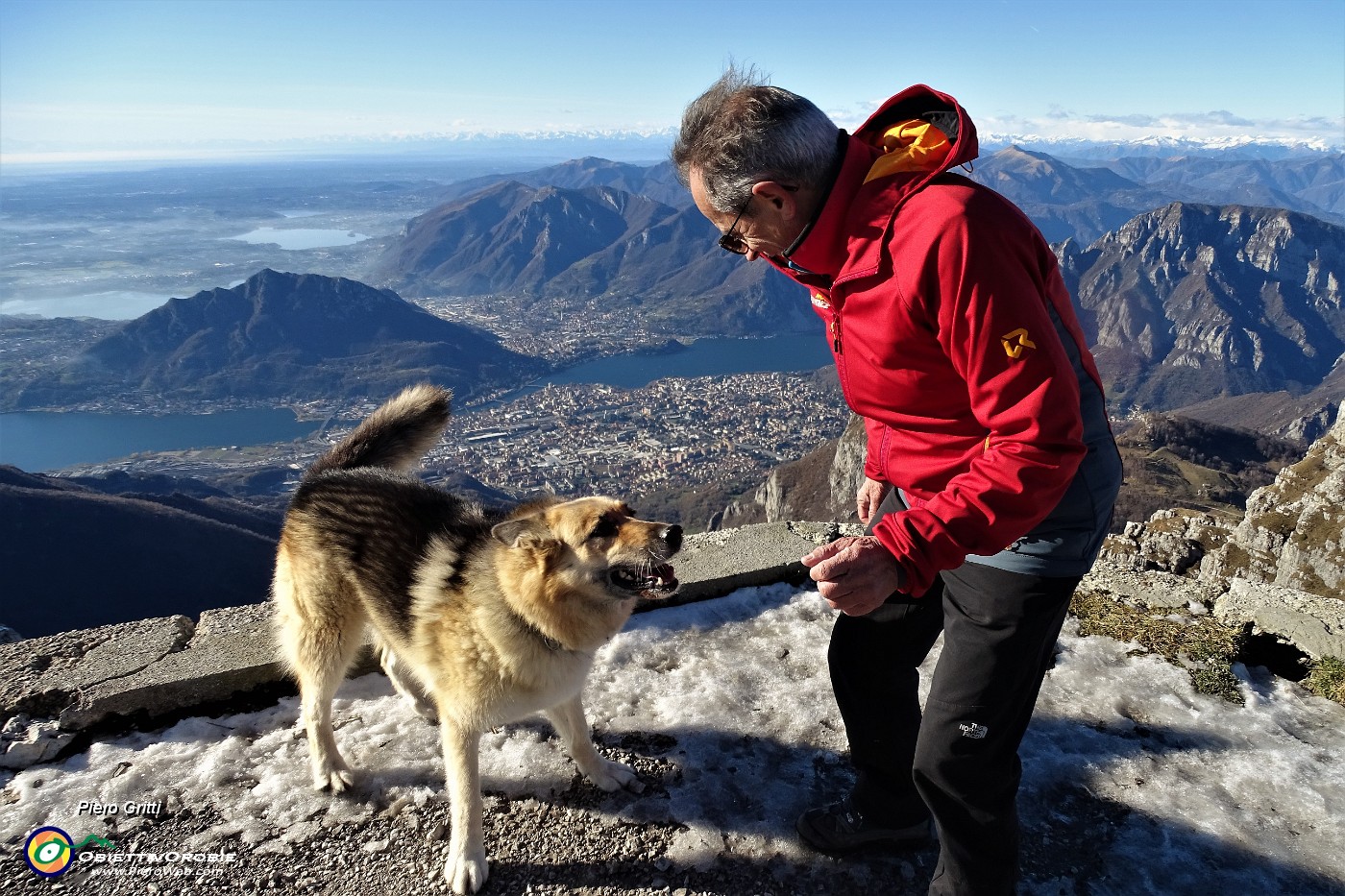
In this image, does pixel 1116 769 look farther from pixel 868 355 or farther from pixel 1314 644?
pixel 868 355

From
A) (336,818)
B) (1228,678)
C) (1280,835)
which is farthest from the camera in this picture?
(1228,678)

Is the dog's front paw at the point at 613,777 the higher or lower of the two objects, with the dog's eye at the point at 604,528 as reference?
lower

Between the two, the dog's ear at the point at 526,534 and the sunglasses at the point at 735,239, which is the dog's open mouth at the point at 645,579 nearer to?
the dog's ear at the point at 526,534

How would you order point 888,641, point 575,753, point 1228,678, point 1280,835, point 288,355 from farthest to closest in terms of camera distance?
point 288,355, point 1228,678, point 575,753, point 1280,835, point 888,641

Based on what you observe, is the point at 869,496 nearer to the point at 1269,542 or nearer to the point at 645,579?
the point at 645,579

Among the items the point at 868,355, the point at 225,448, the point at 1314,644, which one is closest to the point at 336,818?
the point at 868,355

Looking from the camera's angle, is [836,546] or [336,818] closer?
[836,546]

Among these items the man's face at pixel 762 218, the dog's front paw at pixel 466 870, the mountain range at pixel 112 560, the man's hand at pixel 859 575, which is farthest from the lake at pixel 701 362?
the man's hand at pixel 859 575

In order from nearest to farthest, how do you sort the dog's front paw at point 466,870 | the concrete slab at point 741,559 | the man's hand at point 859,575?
the man's hand at point 859,575
the dog's front paw at point 466,870
the concrete slab at point 741,559
